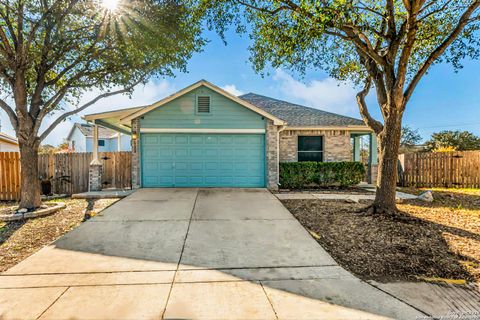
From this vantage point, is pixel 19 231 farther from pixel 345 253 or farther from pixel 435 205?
pixel 435 205

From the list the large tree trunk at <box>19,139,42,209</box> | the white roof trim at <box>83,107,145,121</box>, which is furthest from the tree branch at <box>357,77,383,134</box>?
the large tree trunk at <box>19,139,42,209</box>

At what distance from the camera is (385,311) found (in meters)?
2.76

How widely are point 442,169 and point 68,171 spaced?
60.3 feet

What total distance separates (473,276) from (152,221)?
6337mm

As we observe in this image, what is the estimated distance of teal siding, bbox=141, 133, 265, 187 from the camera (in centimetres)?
1035

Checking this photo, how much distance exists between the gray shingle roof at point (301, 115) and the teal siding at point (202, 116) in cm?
278

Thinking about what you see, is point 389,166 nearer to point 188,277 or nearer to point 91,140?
point 188,277

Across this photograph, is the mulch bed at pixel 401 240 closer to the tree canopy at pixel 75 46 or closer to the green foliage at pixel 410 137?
the tree canopy at pixel 75 46

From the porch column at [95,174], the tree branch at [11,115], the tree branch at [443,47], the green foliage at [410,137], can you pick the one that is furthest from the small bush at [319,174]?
the green foliage at [410,137]

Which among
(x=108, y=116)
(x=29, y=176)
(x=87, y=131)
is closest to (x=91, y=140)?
(x=87, y=131)

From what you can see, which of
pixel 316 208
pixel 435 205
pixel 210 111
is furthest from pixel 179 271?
pixel 435 205

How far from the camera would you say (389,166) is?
6.46 metres

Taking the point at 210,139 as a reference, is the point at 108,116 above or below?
above

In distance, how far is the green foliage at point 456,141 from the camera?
1845cm
